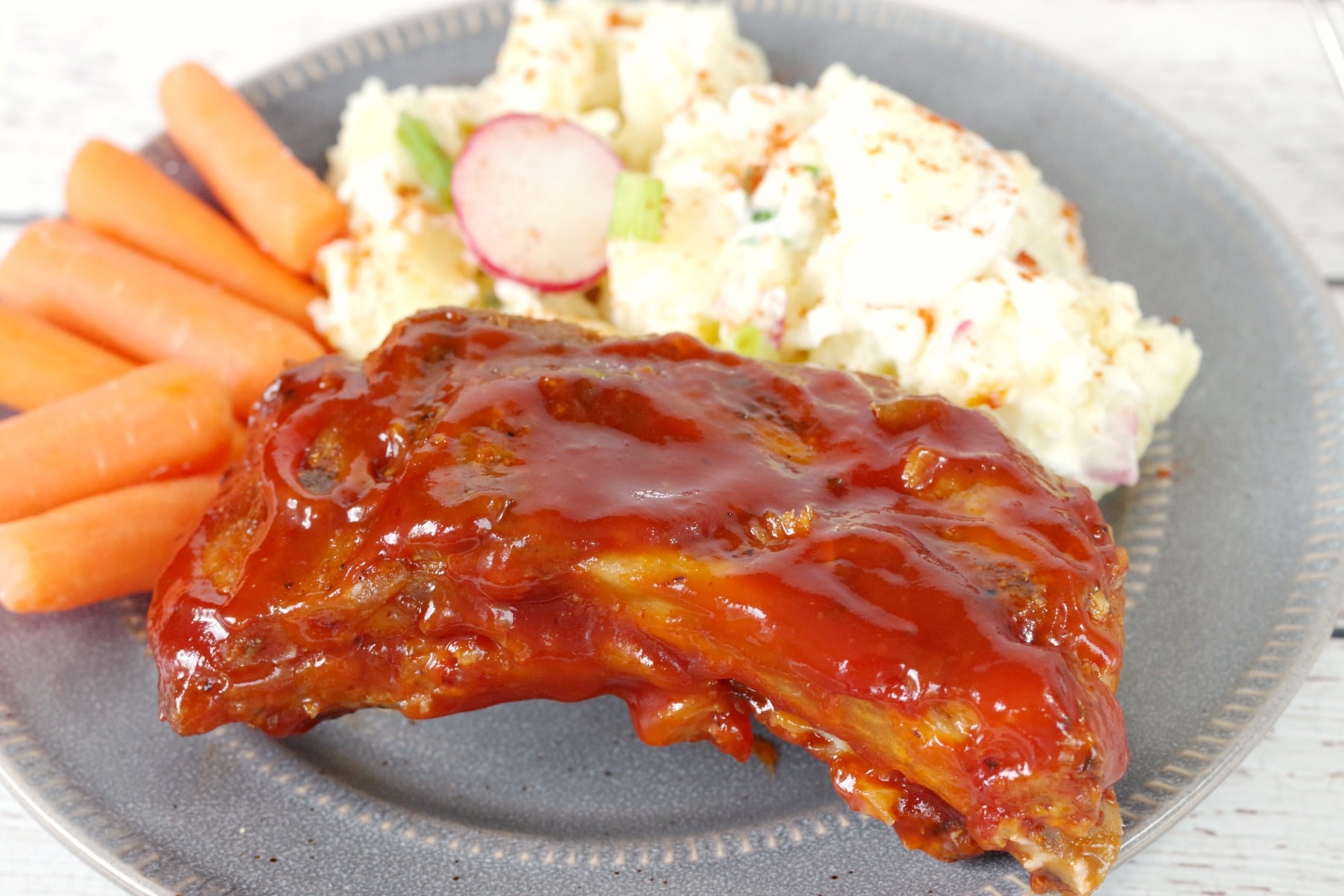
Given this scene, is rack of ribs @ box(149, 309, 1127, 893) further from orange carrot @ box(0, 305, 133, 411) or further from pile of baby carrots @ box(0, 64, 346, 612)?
orange carrot @ box(0, 305, 133, 411)

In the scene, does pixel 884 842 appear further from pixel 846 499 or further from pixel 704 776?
pixel 846 499

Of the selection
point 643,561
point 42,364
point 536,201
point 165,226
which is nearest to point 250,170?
point 165,226

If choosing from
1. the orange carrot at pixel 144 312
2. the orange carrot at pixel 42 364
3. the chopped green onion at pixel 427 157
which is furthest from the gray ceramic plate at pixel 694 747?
the chopped green onion at pixel 427 157

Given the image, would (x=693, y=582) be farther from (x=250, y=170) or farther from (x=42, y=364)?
(x=250, y=170)

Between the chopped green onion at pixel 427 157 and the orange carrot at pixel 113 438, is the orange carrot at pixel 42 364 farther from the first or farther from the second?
the chopped green onion at pixel 427 157

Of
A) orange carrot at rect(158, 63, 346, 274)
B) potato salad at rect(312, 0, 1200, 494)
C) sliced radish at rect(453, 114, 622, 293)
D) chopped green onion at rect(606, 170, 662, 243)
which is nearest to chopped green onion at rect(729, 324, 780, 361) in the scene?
potato salad at rect(312, 0, 1200, 494)

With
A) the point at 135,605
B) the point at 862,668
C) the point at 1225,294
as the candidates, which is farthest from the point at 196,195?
the point at 1225,294

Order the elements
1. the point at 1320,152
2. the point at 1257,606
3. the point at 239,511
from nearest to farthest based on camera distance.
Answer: the point at 239,511
the point at 1257,606
the point at 1320,152

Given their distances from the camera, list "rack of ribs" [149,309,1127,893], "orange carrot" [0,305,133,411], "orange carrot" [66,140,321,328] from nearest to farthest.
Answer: "rack of ribs" [149,309,1127,893]
"orange carrot" [0,305,133,411]
"orange carrot" [66,140,321,328]
